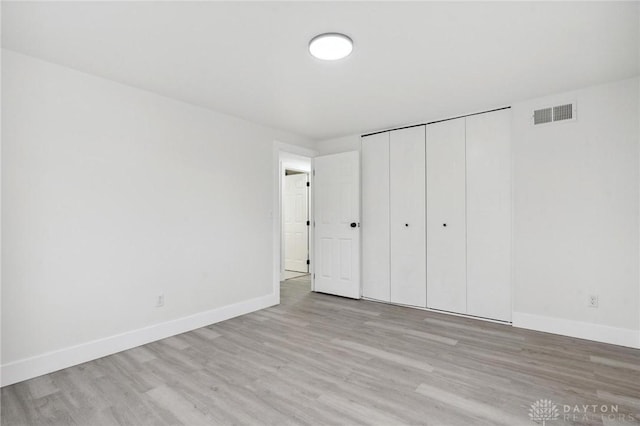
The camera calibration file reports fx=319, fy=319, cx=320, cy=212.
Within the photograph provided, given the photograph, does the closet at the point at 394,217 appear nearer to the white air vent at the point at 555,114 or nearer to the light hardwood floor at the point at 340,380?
the light hardwood floor at the point at 340,380

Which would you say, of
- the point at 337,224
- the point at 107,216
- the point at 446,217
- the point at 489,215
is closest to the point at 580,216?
the point at 489,215

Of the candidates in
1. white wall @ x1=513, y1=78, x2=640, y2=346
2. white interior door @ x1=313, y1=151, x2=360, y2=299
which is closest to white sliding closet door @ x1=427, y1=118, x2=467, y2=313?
white wall @ x1=513, y1=78, x2=640, y2=346

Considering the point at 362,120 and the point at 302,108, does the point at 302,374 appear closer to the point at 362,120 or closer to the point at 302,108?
the point at 302,108

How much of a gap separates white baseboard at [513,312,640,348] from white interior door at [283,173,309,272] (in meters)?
4.22

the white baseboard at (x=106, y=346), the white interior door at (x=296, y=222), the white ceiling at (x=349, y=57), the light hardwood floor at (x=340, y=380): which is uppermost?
the white ceiling at (x=349, y=57)

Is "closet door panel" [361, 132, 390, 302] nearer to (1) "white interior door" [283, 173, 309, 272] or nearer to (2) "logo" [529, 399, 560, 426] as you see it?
(1) "white interior door" [283, 173, 309, 272]

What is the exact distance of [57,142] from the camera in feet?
8.44

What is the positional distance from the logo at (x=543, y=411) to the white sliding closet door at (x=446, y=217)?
1.82 metres

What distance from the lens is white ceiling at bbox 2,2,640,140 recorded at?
76.3 inches

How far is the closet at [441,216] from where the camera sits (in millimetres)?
3621

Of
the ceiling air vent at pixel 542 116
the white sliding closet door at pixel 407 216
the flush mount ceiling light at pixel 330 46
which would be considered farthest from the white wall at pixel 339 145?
the flush mount ceiling light at pixel 330 46

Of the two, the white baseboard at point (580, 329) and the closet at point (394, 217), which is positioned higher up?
the closet at point (394, 217)

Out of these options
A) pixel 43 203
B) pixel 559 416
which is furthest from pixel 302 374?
pixel 43 203

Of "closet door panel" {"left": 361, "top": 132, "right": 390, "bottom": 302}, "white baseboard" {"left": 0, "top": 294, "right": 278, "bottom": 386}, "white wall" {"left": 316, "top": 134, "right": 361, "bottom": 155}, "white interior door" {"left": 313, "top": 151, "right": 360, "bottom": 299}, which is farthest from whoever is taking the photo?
"white wall" {"left": 316, "top": 134, "right": 361, "bottom": 155}
